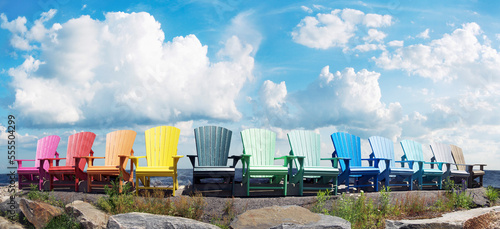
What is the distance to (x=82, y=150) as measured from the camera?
7727 millimetres

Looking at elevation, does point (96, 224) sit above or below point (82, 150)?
below

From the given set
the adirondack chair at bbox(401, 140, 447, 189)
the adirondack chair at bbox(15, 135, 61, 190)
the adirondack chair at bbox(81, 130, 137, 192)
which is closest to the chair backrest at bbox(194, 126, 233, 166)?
the adirondack chair at bbox(81, 130, 137, 192)

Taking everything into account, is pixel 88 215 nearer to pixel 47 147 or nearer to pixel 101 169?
pixel 101 169

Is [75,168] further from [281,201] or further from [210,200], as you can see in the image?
[281,201]

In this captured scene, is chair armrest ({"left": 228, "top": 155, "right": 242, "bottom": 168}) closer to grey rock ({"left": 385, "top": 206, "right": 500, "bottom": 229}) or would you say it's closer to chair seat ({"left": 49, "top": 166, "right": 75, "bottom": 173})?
grey rock ({"left": 385, "top": 206, "right": 500, "bottom": 229})

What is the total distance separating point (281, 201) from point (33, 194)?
162 inches

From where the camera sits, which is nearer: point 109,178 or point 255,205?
point 255,205

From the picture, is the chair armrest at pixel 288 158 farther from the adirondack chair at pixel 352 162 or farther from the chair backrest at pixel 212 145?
the chair backrest at pixel 212 145

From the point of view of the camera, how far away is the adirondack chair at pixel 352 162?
707 cm

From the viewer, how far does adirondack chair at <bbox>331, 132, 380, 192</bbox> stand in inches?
278

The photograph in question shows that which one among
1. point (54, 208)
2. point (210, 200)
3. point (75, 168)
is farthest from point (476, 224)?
point (75, 168)

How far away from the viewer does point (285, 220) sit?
4531 mm

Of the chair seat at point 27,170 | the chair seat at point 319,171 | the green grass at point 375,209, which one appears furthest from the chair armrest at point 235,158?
the chair seat at point 27,170

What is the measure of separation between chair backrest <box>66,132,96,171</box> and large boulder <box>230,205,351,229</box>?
4.28 m
